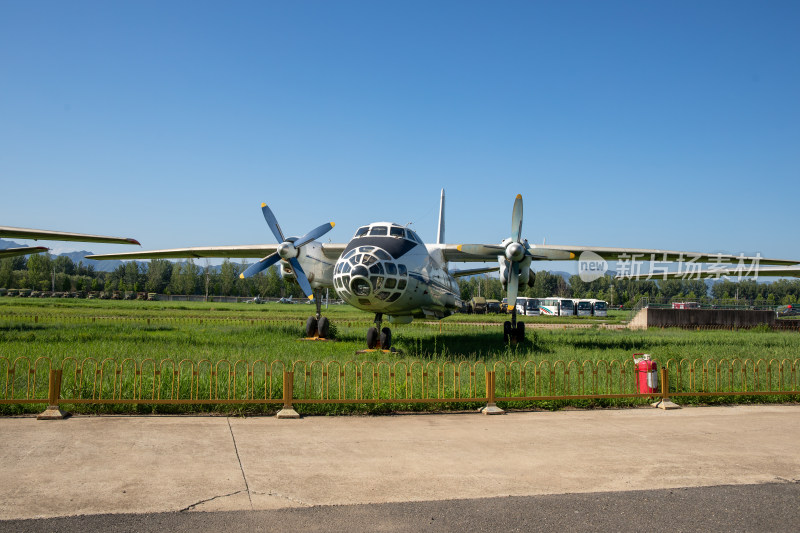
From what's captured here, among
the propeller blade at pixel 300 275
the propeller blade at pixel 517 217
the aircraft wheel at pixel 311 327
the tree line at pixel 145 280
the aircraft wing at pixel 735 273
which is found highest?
the propeller blade at pixel 517 217

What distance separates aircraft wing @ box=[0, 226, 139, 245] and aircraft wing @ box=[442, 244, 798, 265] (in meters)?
13.4

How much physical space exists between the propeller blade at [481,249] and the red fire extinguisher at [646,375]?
8.72 meters

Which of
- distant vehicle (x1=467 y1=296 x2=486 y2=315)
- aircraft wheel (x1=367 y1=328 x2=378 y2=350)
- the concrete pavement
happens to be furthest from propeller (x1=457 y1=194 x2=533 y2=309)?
distant vehicle (x1=467 y1=296 x2=486 y2=315)

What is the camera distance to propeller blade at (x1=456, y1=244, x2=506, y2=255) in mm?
20812

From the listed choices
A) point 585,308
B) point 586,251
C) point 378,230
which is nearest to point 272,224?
point 378,230

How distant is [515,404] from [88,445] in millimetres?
7997

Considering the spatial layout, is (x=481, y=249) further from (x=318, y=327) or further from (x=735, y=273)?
(x=735, y=273)

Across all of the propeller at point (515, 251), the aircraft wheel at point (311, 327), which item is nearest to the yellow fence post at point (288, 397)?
the propeller at point (515, 251)

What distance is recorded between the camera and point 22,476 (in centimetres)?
634

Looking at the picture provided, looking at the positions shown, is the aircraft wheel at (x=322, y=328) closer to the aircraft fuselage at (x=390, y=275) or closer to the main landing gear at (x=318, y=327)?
the main landing gear at (x=318, y=327)

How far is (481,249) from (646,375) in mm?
9282

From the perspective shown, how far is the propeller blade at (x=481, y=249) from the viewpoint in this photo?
2081 cm

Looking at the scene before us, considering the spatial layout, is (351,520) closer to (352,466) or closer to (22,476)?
(352,466)

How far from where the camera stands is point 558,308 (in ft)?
252
